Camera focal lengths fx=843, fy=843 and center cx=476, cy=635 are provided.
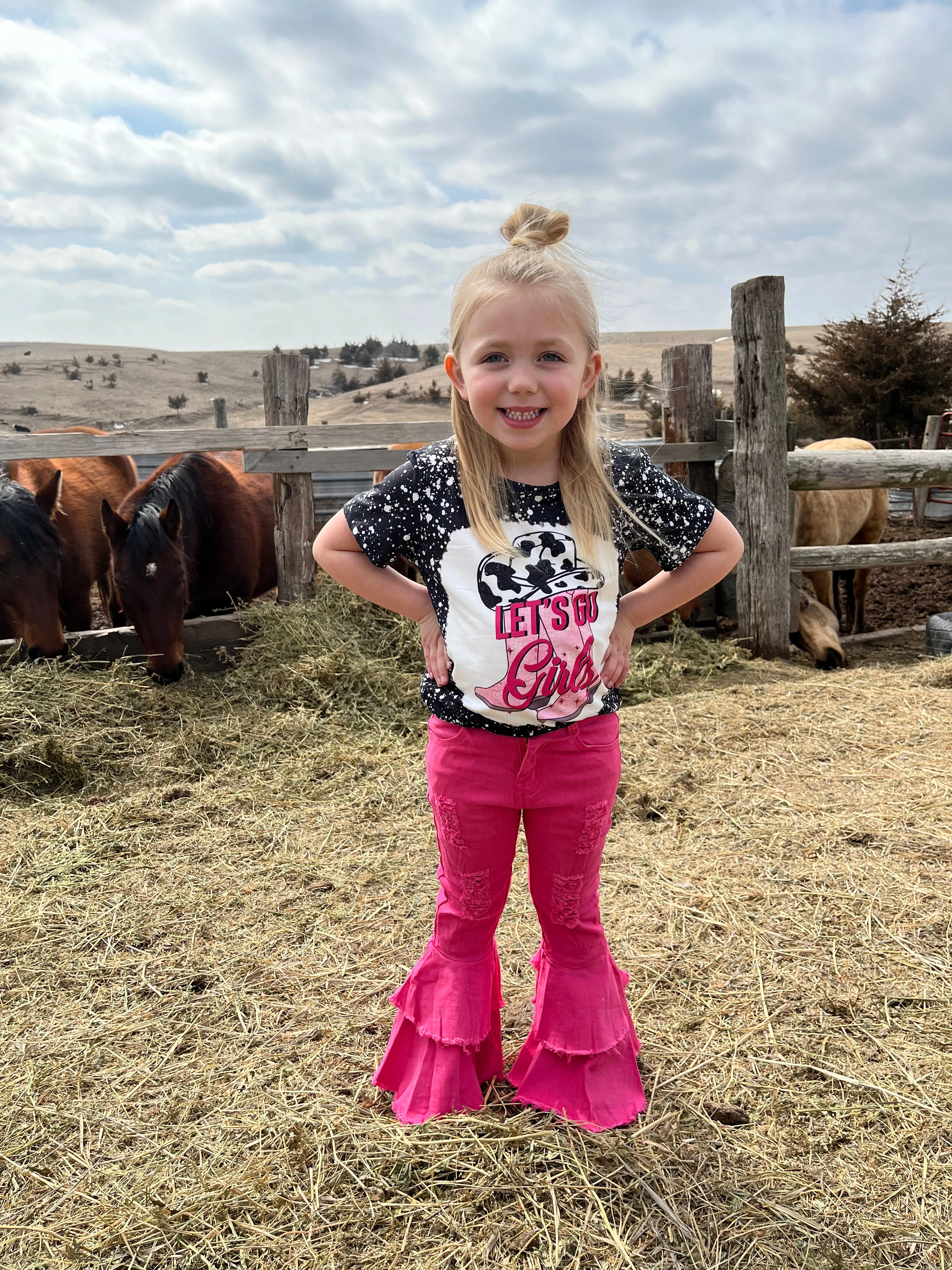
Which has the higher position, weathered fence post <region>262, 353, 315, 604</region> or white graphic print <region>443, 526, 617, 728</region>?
weathered fence post <region>262, 353, 315, 604</region>

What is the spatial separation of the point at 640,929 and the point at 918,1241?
1.20 m

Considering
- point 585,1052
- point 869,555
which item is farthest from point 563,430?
point 869,555

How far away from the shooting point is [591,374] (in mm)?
1729

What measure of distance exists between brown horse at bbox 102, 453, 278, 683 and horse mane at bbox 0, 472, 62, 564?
0.34 metres

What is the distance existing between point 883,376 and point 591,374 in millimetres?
15289

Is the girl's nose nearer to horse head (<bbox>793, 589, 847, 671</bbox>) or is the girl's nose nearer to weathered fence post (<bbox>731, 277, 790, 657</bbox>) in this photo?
weathered fence post (<bbox>731, 277, 790, 657</bbox>)

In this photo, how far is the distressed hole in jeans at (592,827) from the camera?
173 centimetres

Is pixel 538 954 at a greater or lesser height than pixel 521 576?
lesser

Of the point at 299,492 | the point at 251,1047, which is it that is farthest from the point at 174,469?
the point at 251,1047

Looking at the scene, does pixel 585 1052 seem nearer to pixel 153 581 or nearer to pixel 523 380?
pixel 523 380

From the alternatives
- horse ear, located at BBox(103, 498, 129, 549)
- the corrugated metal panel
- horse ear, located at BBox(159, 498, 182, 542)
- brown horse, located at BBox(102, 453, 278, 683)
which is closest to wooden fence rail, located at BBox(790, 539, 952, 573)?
brown horse, located at BBox(102, 453, 278, 683)

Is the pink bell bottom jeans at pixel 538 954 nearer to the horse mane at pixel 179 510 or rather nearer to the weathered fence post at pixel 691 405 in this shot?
the horse mane at pixel 179 510

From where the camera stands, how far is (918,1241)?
162 cm

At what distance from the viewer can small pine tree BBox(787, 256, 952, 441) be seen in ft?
47.2
